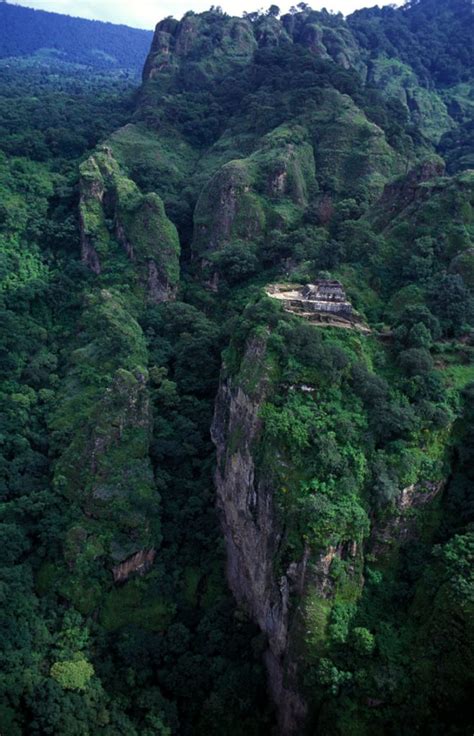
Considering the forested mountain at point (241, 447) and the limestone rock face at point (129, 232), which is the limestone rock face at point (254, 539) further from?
the limestone rock face at point (129, 232)

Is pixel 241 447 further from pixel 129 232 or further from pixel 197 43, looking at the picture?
pixel 197 43

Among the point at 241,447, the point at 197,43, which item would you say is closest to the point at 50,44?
the point at 197,43

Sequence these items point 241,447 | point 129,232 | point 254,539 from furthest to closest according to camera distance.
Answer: point 129,232, point 241,447, point 254,539

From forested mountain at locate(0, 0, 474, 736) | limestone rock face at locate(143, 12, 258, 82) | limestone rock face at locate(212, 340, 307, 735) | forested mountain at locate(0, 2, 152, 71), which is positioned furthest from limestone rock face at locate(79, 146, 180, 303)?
forested mountain at locate(0, 2, 152, 71)

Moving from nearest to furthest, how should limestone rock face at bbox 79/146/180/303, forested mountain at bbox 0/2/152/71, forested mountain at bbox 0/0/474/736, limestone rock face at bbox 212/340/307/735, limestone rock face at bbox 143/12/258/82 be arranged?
forested mountain at bbox 0/0/474/736
limestone rock face at bbox 212/340/307/735
limestone rock face at bbox 79/146/180/303
limestone rock face at bbox 143/12/258/82
forested mountain at bbox 0/2/152/71

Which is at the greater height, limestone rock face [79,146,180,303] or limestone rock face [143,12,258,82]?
limestone rock face [143,12,258,82]

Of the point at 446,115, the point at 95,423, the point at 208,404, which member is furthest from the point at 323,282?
the point at 446,115

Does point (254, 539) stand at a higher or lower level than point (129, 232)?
lower

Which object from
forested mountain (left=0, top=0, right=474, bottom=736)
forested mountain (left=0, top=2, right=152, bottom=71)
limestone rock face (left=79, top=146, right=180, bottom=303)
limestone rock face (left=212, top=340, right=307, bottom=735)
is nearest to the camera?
forested mountain (left=0, top=0, right=474, bottom=736)

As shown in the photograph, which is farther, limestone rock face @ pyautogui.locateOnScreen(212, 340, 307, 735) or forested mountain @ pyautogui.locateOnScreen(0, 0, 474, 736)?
limestone rock face @ pyautogui.locateOnScreen(212, 340, 307, 735)

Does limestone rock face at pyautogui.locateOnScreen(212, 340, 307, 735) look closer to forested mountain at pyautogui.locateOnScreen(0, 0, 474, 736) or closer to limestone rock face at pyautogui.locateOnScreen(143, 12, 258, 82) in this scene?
forested mountain at pyautogui.locateOnScreen(0, 0, 474, 736)
